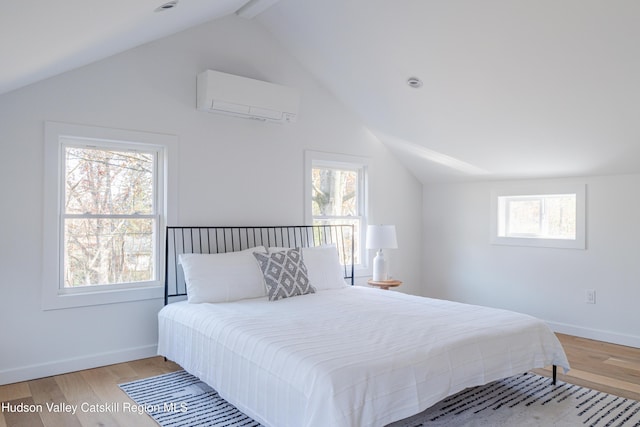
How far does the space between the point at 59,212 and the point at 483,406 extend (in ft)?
10.5

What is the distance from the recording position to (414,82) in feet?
13.7

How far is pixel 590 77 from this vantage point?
3316 mm

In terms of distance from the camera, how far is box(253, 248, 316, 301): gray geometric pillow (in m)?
3.74

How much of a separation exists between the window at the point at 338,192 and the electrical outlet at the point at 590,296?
7.21ft

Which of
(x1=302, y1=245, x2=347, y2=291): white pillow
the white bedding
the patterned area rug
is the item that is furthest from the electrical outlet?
(x1=302, y1=245, x2=347, y2=291): white pillow

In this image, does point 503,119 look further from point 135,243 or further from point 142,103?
point 135,243

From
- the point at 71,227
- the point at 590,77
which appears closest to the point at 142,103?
the point at 71,227

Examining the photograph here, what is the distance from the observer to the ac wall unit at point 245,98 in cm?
396

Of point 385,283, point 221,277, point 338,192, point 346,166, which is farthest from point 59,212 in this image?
point 385,283

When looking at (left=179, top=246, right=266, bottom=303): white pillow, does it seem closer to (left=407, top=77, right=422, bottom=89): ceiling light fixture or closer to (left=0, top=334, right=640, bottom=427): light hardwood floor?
(left=0, top=334, right=640, bottom=427): light hardwood floor

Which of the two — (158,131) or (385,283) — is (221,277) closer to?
(158,131)

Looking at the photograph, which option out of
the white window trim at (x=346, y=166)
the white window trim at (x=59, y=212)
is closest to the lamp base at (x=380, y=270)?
the white window trim at (x=346, y=166)

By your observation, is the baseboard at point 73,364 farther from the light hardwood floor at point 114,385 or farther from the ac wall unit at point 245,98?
the ac wall unit at point 245,98

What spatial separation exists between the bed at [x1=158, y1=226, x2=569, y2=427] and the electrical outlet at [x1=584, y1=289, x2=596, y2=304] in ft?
5.11
